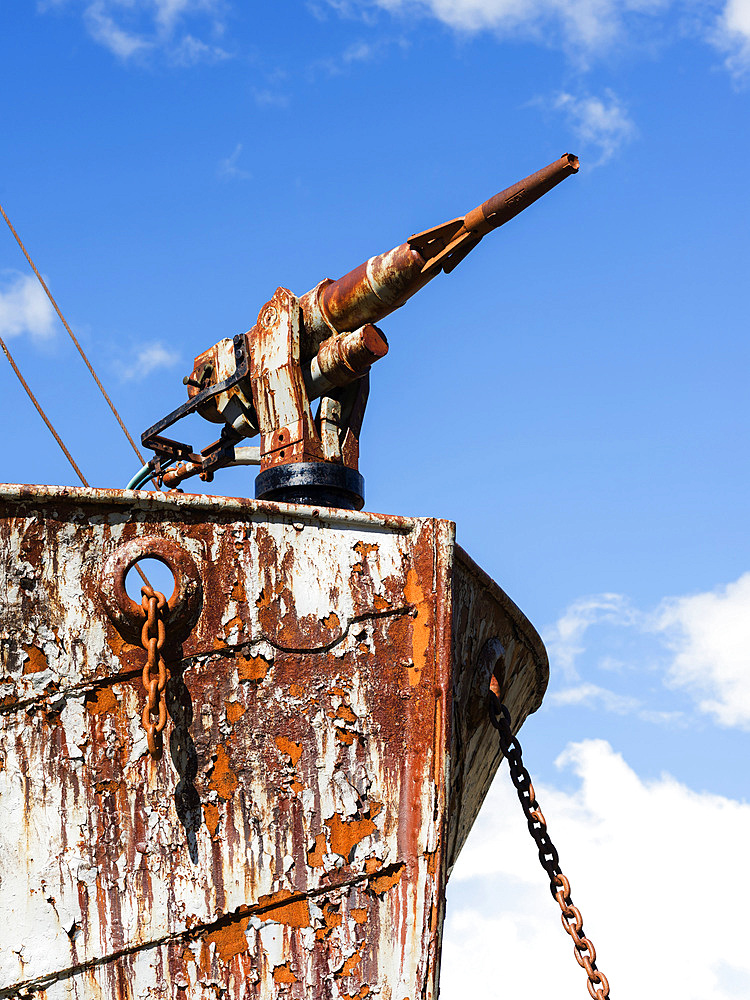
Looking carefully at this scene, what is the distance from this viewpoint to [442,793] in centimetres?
311

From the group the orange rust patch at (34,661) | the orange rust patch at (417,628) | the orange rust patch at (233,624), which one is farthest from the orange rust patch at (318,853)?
the orange rust patch at (34,661)

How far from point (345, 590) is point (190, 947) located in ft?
3.38

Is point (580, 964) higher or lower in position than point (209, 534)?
lower

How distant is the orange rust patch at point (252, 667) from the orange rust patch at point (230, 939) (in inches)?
24.7

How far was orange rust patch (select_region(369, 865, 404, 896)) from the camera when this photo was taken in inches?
118

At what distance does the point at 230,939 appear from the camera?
9.27ft

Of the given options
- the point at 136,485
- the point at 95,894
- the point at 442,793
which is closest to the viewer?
the point at 95,894

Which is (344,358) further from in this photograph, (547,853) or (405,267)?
(547,853)

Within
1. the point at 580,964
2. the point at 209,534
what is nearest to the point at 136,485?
the point at 209,534

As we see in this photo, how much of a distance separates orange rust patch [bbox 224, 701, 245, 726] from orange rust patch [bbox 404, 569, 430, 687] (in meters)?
0.52

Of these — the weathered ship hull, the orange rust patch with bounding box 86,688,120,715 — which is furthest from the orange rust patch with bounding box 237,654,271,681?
the orange rust patch with bounding box 86,688,120,715

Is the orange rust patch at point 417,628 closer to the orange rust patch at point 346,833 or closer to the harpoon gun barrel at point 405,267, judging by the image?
the orange rust patch at point 346,833

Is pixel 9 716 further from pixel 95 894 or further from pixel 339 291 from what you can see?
pixel 339 291

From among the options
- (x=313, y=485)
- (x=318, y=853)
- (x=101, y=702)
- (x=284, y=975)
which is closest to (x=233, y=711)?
(x=101, y=702)
